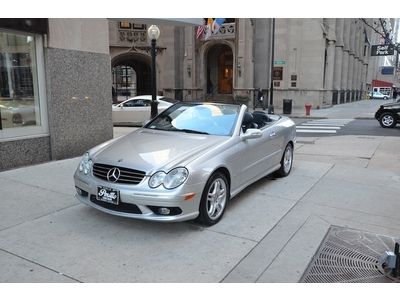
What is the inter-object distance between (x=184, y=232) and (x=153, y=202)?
64cm

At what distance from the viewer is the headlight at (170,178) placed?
4129 mm

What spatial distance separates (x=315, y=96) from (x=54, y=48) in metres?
25.2

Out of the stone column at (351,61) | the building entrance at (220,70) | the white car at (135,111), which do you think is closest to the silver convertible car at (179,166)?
the white car at (135,111)

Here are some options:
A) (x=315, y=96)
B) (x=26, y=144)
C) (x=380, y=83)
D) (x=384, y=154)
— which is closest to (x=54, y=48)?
(x=26, y=144)

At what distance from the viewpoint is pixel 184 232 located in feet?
14.6

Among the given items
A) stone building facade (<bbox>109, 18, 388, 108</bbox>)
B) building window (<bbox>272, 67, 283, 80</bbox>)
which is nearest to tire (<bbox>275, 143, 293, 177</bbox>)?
stone building facade (<bbox>109, 18, 388, 108</bbox>)

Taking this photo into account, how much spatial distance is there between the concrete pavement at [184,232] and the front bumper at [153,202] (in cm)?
28

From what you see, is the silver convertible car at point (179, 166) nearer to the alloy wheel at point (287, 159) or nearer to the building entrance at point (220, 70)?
the alloy wheel at point (287, 159)

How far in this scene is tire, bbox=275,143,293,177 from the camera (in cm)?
709

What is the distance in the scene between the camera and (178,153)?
4.54 m

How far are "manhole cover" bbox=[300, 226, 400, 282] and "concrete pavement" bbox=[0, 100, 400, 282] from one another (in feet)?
0.39

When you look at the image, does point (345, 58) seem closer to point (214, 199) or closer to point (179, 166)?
point (214, 199)

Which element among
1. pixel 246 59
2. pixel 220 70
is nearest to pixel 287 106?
pixel 246 59

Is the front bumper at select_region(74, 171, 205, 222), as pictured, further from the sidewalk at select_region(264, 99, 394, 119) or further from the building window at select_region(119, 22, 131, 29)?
the building window at select_region(119, 22, 131, 29)
